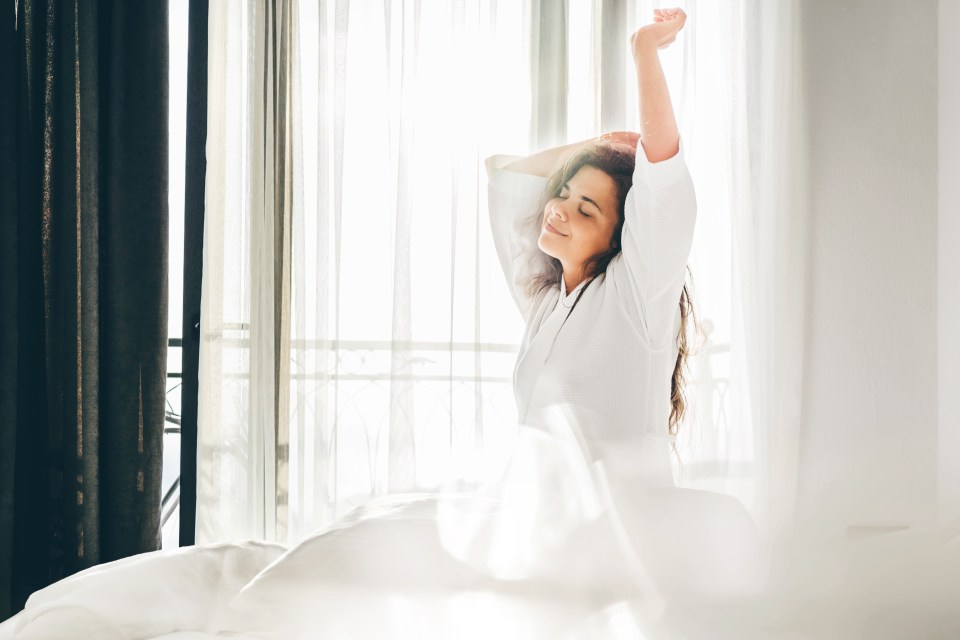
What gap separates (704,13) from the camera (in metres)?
0.59

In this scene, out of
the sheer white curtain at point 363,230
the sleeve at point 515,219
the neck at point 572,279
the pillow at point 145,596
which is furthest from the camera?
the sheer white curtain at point 363,230

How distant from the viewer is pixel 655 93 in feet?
1.88

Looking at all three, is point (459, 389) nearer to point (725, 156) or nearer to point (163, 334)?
point (725, 156)

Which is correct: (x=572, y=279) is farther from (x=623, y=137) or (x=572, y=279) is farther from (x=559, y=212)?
(x=623, y=137)

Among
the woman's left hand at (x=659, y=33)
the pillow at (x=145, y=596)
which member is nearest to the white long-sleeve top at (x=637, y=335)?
the woman's left hand at (x=659, y=33)

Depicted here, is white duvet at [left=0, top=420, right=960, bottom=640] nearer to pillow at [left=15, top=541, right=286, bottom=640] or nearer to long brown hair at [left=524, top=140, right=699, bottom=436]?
A: pillow at [left=15, top=541, right=286, bottom=640]

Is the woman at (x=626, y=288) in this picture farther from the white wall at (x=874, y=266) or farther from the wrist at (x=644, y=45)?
the white wall at (x=874, y=266)

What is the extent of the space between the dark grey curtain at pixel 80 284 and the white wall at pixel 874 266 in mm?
1352

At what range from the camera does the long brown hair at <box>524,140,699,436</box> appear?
605mm

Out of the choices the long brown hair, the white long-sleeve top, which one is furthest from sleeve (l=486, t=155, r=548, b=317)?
the white long-sleeve top

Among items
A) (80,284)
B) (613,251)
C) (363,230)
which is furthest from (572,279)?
(80,284)

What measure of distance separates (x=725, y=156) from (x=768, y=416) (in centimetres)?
26

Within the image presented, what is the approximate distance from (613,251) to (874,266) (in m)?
0.23

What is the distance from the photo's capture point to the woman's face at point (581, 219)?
61 cm
